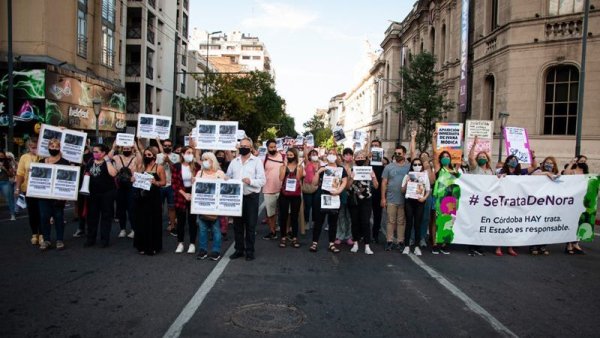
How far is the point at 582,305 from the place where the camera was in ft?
20.0

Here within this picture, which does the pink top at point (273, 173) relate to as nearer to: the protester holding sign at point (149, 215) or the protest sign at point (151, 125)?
the protester holding sign at point (149, 215)

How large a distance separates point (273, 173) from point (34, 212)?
15.0ft

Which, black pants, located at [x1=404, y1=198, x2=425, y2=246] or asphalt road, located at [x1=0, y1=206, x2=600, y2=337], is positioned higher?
black pants, located at [x1=404, y1=198, x2=425, y2=246]

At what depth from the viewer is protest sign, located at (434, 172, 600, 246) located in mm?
9336

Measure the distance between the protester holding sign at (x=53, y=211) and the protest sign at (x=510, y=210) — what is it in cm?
698

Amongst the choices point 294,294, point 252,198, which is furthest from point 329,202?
point 294,294

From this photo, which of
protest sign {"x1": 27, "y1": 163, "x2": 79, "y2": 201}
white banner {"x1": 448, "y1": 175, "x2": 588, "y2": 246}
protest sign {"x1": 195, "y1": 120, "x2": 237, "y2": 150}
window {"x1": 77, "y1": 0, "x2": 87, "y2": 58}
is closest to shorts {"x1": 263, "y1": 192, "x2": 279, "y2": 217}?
protest sign {"x1": 195, "y1": 120, "x2": 237, "y2": 150}

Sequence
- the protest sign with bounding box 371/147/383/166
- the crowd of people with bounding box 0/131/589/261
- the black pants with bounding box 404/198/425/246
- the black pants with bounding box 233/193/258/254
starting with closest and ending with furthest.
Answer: the black pants with bounding box 233/193/258/254, the crowd of people with bounding box 0/131/589/261, the black pants with bounding box 404/198/425/246, the protest sign with bounding box 371/147/383/166

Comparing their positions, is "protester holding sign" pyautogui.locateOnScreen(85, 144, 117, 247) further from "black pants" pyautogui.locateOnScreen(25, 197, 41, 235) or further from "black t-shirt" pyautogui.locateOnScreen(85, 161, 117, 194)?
"black pants" pyautogui.locateOnScreen(25, 197, 41, 235)

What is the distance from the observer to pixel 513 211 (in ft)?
31.3

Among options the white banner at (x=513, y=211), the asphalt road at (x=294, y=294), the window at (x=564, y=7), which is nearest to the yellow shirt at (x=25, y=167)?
the asphalt road at (x=294, y=294)

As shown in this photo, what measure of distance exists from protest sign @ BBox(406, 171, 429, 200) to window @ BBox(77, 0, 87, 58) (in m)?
25.4

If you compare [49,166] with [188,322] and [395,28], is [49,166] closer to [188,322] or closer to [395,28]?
[188,322]

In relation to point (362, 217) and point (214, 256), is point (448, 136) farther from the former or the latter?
point (214, 256)
